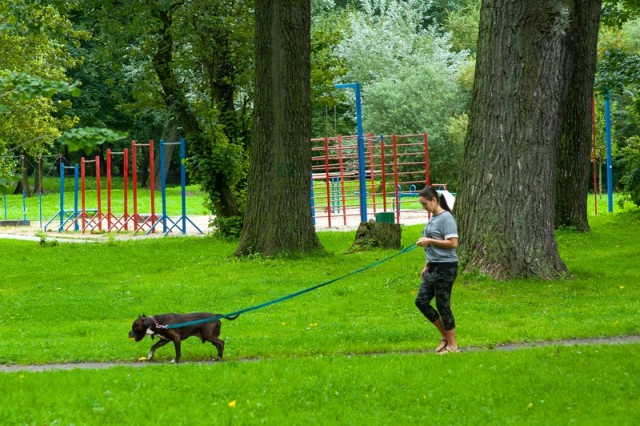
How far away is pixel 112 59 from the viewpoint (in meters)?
26.0

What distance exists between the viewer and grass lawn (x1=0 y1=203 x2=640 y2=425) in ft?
25.5

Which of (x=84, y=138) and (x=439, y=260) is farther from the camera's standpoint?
(x=439, y=260)

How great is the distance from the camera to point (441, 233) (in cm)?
996

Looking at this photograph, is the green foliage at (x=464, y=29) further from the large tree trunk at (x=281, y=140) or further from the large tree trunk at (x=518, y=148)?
the large tree trunk at (x=518, y=148)

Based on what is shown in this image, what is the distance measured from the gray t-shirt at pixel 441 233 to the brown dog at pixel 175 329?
7.54 ft

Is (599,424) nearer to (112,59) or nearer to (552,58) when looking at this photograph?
(552,58)

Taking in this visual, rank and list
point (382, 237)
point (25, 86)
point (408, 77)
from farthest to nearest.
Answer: point (408, 77), point (382, 237), point (25, 86)

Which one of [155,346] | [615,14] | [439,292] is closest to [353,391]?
[439,292]

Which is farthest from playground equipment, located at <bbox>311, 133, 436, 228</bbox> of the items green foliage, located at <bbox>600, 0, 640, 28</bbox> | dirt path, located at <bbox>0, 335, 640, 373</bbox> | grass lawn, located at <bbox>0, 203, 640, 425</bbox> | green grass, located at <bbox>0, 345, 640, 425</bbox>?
green grass, located at <bbox>0, 345, 640, 425</bbox>

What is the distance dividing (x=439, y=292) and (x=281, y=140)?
981cm

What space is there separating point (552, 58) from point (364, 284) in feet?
14.9

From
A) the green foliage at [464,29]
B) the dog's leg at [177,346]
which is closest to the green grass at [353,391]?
the dog's leg at [177,346]

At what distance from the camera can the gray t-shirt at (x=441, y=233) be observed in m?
9.94

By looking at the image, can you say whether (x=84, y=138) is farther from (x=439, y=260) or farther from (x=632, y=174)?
(x=632, y=174)
